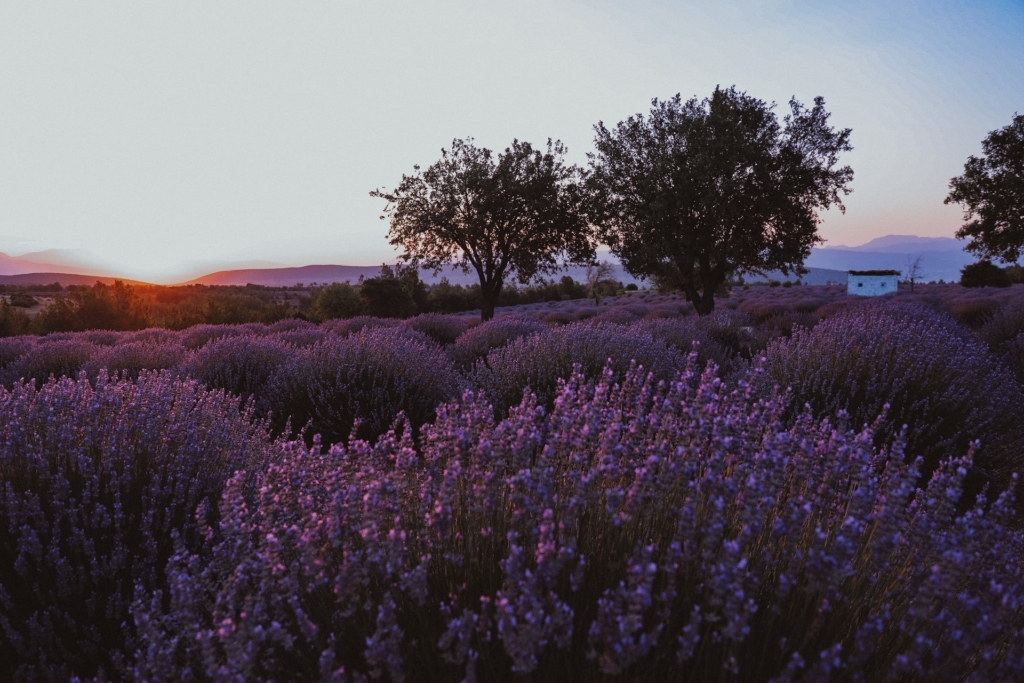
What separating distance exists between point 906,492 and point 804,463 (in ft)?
1.74

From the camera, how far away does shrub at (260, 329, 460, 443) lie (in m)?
5.88

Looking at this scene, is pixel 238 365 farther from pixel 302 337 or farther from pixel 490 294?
pixel 490 294

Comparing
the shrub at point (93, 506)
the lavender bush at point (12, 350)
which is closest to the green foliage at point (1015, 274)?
the shrub at point (93, 506)

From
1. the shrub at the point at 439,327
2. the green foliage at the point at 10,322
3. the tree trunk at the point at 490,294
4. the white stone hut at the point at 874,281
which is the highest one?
the white stone hut at the point at 874,281

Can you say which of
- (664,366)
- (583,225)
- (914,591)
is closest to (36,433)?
(914,591)

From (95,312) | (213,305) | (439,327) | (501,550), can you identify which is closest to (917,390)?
(501,550)

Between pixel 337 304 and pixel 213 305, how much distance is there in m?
8.41

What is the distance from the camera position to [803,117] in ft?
58.4

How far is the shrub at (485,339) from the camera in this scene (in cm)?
931

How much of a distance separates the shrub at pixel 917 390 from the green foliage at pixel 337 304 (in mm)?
30177

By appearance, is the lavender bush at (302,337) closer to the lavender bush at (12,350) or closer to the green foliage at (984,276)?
the lavender bush at (12,350)

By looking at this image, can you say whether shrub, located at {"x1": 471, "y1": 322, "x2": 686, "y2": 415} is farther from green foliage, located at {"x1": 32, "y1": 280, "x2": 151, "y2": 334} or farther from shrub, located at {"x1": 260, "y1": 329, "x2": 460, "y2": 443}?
green foliage, located at {"x1": 32, "y1": 280, "x2": 151, "y2": 334}

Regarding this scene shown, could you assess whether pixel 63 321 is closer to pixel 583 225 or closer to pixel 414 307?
pixel 583 225

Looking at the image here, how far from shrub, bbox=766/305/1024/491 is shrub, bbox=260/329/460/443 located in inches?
132
